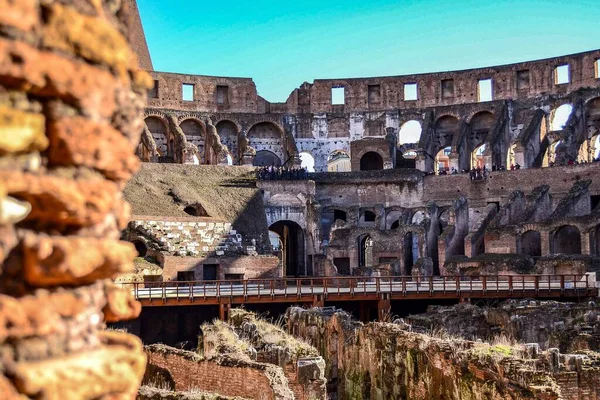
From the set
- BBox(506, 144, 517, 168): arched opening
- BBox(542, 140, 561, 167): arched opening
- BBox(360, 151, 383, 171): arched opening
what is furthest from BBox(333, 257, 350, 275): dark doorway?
→ BBox(542, 140, 561, 167): arched opening

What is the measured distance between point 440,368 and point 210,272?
76.0ft

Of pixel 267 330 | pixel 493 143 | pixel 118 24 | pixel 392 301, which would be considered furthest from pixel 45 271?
pixel 493 143

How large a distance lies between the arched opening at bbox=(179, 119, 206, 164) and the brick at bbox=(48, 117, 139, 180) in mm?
48598

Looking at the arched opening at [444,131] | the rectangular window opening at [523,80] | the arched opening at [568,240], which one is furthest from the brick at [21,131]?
the rectangular window opening at [523,80]

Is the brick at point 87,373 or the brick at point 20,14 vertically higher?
the brick at point 20,14

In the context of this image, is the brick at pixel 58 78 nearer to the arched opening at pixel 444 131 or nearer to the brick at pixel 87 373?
the brick at pixel 87 373

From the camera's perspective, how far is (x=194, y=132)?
170 feet

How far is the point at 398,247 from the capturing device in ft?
127

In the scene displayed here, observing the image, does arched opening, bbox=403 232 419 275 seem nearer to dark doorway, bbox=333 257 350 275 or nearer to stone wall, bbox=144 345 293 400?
dark doorway, bbox=333 257 350 275

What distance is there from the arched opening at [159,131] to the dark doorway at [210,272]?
18475mm

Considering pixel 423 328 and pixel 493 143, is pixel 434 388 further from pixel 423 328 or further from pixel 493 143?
pixel 493 143

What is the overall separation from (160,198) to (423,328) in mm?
21061

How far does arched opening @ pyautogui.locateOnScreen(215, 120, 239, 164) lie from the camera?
5175 cm

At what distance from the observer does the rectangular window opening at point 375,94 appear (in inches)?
2072
